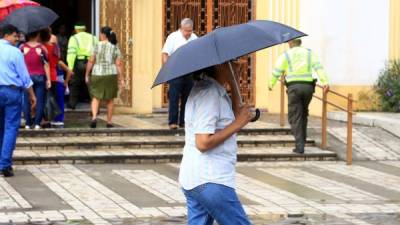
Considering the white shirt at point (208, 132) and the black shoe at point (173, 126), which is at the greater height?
the white shirt at point (208, 132)

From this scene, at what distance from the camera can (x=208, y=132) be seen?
585 cm

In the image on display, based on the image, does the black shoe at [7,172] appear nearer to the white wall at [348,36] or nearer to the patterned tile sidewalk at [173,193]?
the patterned tile sidewalk at [173,193]

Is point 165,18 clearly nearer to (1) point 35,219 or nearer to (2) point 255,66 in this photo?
(2) point 255,66

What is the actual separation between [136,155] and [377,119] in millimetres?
5035

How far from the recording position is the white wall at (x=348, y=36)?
59.3ft

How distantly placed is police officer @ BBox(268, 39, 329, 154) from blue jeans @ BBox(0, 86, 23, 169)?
4077 millimetres

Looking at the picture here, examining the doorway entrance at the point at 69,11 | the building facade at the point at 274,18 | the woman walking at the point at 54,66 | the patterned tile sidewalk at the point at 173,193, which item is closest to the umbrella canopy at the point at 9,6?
the woman walking at the point at 54,66

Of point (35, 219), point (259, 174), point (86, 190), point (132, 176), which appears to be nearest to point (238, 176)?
point (259, 174)

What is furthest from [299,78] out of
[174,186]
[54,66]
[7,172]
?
[7,172]

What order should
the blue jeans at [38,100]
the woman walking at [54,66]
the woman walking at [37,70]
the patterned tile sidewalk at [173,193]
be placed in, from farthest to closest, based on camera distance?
the woman walking at [54,66] → the blue jeans at [38,100] → the woman walking at [37,70] → the patterned tile sidewalk at [173,193]

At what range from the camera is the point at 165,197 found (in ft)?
35.3

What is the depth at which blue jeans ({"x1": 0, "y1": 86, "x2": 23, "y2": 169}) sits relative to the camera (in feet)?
38.2

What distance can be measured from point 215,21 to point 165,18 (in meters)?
0.99

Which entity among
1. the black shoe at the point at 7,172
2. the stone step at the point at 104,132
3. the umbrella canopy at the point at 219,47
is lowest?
the black shoe at the point at 7,172
